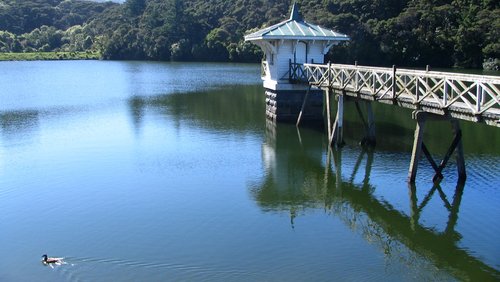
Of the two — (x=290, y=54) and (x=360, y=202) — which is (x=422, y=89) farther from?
(x=290, y=54)

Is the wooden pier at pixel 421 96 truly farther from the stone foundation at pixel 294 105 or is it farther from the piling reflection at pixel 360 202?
the stone foundation at pixel 294 105

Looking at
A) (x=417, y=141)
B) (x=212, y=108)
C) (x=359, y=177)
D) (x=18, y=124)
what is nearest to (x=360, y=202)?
(x=417, y=141)

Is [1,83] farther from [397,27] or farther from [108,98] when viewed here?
[397,27]

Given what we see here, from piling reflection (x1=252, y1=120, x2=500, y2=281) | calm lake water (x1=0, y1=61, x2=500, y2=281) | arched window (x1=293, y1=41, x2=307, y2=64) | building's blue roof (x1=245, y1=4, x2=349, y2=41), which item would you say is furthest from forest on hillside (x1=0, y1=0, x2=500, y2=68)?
piling reflection (x1=252, y1=120, x2=500, y2=281)

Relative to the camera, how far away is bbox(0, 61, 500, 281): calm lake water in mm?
12086

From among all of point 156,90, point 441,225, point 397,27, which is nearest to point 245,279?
point 441,225

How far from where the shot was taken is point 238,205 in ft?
53.3

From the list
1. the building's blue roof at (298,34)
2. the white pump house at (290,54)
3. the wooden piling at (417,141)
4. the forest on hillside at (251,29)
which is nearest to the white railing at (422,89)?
the wooden piling at (417,141)

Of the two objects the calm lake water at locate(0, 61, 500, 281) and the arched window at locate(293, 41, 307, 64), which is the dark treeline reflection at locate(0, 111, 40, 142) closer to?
the calm lake water at locate(0, 61, 500, 281)

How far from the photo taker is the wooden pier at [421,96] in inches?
556

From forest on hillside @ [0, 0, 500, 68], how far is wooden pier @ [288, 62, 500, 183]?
45.8 metres

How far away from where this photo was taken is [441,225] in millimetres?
14578

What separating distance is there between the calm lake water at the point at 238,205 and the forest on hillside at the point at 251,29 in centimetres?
4355

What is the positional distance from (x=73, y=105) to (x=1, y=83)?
72.6 ft
